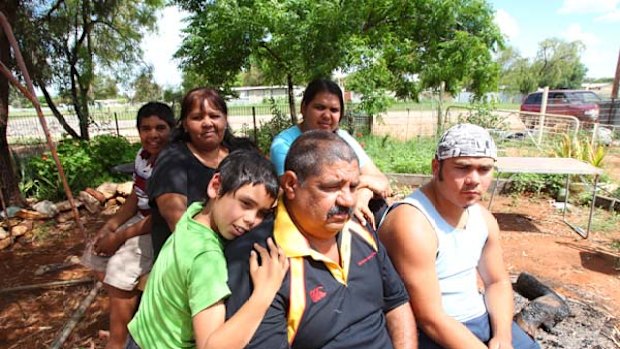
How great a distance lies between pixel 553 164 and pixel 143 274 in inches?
203

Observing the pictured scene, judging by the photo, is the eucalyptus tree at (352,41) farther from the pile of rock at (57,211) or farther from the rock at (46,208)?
the rock at (46,208)

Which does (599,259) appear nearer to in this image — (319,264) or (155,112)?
(319,264)

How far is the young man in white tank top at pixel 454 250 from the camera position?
1744 millimetres

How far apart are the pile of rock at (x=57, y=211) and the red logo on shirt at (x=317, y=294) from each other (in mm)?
5751

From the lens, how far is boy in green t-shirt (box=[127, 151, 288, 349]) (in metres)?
1.27

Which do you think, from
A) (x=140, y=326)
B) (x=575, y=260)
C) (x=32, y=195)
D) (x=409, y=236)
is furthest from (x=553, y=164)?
(x=32, y=195)

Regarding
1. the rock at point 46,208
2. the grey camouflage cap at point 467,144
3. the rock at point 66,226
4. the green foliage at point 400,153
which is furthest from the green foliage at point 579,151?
the rock at point 46,208

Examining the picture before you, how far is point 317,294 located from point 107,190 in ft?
23.7

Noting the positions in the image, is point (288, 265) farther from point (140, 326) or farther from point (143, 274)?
point (143, 274)

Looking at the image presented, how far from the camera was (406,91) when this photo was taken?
11.4 meters

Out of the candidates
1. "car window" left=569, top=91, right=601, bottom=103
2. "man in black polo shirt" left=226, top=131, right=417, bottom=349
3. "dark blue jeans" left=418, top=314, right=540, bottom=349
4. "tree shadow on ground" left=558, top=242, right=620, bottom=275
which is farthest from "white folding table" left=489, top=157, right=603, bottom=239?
"car window" left=569, top=91, right=601, bottom=103

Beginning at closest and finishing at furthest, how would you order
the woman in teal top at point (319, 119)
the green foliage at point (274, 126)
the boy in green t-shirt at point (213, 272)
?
1. the boy in green t-shirt at point (213, 272)
2. the woman in teal top at point (319, 119)
3. the green foliage at point (274, 126)

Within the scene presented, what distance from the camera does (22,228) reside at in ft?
19.6

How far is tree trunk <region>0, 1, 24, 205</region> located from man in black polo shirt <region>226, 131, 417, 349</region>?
20.4 feet
